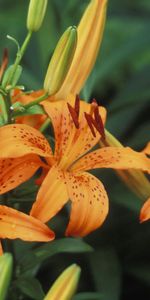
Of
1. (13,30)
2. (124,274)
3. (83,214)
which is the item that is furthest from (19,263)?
(13,30)

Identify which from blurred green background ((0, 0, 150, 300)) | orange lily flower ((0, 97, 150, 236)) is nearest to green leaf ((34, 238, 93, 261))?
blurred green background ((0, 0, 150, 300))

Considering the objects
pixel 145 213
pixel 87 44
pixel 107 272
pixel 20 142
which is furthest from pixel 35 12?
pixel 107 272

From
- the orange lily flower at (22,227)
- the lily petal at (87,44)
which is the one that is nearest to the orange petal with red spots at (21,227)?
the orange lily flower at (22,227)

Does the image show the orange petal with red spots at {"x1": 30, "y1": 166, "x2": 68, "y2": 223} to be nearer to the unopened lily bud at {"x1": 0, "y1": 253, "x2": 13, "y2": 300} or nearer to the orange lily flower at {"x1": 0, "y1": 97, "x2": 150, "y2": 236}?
the orange lily flower at {"x1": 0, "y1": 97, "x2": 150, "y2": 236}

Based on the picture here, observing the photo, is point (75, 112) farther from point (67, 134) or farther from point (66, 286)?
point (66, 286)

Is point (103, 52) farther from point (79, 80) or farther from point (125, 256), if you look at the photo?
point (79, 80)

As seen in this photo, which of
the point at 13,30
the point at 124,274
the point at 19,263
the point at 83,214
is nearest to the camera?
the point at 83,214
